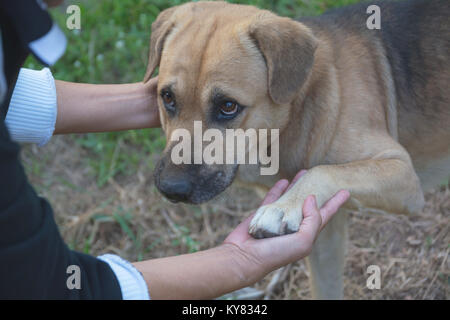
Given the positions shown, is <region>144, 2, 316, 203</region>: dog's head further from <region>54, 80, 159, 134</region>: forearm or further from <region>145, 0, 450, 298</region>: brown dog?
<region>54, 80, 159, 134</region>: forearm

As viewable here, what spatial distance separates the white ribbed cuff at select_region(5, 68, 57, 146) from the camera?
8.02 ft

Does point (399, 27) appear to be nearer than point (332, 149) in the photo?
No

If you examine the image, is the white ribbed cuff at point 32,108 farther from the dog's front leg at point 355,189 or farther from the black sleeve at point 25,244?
the dog's front leg at point 355,189

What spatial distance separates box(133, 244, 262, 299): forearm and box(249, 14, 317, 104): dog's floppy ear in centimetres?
79

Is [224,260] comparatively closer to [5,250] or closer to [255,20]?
[5,250]

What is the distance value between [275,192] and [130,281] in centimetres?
94

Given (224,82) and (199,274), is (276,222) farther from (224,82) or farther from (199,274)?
(224,82)

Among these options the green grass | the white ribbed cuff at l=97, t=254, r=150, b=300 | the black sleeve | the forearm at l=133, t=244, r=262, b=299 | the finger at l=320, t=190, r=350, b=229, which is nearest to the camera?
the black sleeve

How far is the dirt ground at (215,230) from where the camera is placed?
11.4 ft

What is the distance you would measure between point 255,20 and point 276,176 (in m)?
0.84

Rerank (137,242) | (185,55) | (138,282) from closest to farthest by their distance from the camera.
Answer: (138,282) < (185,55) < (137,242)

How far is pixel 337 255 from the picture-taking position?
312 cm

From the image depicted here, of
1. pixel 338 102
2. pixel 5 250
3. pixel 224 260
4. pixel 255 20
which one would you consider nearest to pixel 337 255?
pixel 338 102

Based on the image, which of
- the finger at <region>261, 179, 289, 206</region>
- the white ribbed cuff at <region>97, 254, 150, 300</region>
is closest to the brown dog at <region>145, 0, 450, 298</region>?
the finger at <region>261, 179, 289, 206</region>
